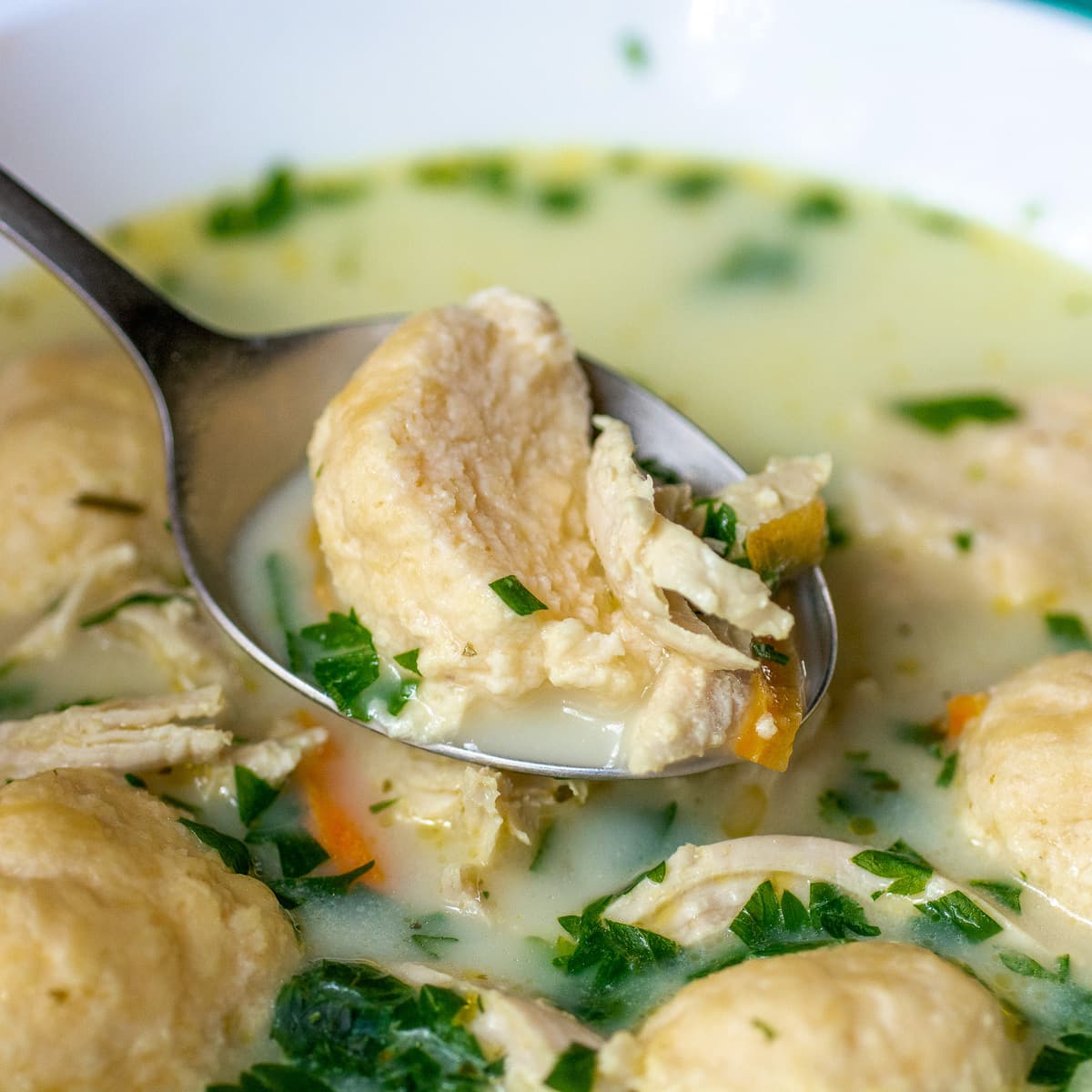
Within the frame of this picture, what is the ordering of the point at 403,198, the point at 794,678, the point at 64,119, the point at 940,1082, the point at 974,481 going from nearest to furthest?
the point at 940,1082 < the point at 794,678 < the point at 974,481 < the point at 64,119 < the point at 403,198

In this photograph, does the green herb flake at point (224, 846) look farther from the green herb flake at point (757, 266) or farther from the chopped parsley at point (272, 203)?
the green herb flake at point (757, 266)

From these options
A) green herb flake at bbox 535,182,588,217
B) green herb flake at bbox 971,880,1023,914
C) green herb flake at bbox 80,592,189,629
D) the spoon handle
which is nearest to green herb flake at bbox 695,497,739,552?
green herb flake at bbox 971,880,1023,914

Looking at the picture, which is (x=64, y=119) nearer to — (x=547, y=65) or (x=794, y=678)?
(x=547, y=65)

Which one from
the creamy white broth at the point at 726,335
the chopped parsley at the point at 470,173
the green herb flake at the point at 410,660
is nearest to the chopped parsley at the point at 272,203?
the creamy white broth at the point at 726,335

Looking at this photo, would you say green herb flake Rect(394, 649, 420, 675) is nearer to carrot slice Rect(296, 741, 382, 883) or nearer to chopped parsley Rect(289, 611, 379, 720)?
chopped parsley Rect(289, 611, 379, 720)

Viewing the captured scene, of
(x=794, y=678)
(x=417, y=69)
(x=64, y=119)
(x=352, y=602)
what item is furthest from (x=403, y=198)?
(x=794, y=678)

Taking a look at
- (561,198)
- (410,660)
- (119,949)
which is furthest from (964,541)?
(119,949)

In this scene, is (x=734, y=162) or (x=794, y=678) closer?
(x=794, y=678)
